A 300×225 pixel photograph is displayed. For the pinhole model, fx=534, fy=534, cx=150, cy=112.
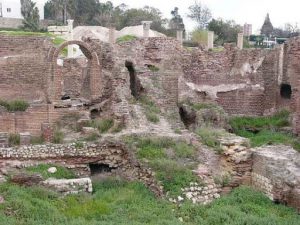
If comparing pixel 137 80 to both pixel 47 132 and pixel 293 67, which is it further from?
pixel 293 67

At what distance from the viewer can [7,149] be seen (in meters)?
12.1

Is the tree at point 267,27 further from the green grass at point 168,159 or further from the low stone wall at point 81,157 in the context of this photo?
the low stone wall at point 81,157

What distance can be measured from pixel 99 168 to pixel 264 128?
6235 mm

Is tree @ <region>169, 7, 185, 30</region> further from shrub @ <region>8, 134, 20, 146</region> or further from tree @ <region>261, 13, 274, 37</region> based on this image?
shrub @ <region>8, 134, 20, 146</region>

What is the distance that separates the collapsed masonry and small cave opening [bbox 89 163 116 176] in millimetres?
1042

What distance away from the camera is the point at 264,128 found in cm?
1673

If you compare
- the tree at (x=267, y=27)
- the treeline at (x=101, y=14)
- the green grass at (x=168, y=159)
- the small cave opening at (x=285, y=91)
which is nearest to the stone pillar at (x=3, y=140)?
the green grass at (x=168, y=159)

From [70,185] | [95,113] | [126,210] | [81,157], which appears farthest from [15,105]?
[126,210]

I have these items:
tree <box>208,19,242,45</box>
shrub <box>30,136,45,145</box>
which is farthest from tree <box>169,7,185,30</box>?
shrub <box>30,136,45,145</box>

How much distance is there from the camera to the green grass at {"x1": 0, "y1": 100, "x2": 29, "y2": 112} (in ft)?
49.7

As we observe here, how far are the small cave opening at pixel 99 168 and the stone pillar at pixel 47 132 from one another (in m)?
1.28

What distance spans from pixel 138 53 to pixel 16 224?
361 inches

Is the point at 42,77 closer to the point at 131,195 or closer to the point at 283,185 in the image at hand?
the point at 131,195

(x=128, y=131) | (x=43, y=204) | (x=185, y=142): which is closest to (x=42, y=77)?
(x=128, y=131)
